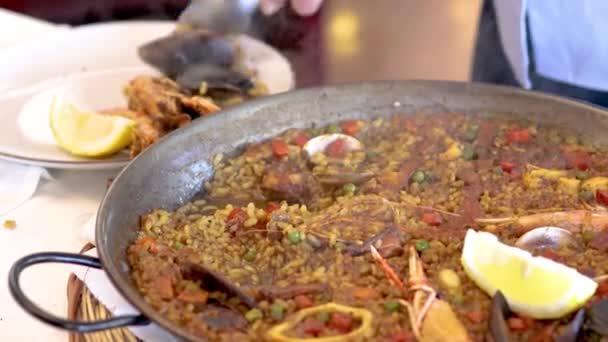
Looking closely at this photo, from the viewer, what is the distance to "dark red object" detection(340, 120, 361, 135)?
71.6 inches

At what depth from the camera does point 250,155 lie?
1.76 metres

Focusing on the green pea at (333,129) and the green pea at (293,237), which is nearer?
the green pea at (293,237)

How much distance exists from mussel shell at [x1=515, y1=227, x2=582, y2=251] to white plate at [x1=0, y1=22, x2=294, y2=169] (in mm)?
894

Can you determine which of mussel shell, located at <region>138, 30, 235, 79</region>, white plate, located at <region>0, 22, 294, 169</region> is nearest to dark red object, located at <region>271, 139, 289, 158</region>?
white plate, located at <region>0, 22, 294, 169</region>

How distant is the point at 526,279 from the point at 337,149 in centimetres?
63

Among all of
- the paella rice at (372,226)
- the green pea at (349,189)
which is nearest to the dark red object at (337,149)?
the paella rice at (372,226)

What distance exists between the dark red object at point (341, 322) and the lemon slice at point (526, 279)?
221 millimetres

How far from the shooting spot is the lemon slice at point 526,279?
121 cm

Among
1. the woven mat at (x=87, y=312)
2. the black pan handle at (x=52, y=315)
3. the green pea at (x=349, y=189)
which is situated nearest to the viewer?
the black pan handle at (x=52, y=315)

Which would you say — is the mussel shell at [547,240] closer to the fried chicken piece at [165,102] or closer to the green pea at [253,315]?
the green pea at [253,315]

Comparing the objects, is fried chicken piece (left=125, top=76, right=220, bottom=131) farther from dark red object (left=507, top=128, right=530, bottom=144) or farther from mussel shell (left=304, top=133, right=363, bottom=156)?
dark red object (left=507, top=128, right=530, bottom=144)

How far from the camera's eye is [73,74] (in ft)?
7.69

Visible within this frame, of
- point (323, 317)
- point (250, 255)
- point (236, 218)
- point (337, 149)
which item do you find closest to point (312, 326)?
point (323, 317)


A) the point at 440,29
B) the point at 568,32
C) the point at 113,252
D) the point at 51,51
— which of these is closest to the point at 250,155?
the point at 113,252
